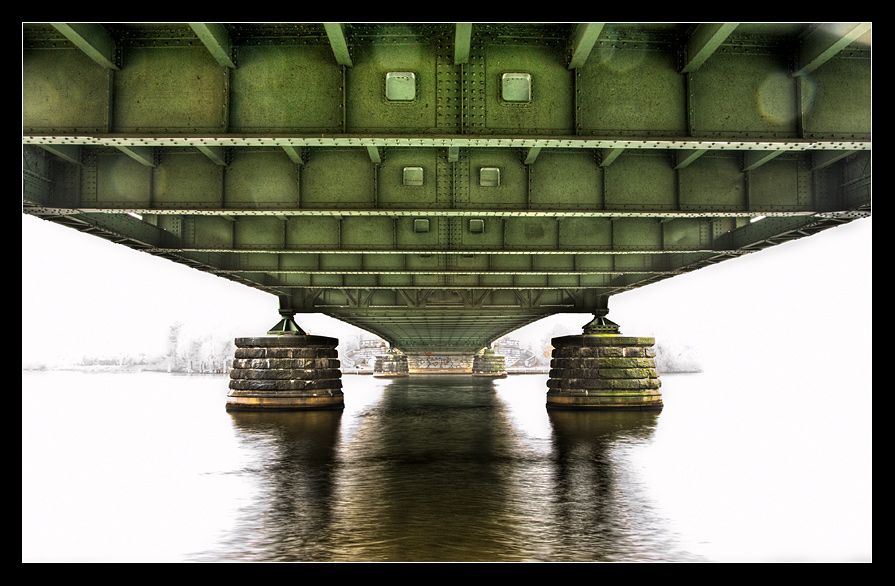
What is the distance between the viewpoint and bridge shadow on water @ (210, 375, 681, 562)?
9.36m

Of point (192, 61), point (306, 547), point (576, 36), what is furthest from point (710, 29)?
point (306, 547)

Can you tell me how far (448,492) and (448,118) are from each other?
764cm

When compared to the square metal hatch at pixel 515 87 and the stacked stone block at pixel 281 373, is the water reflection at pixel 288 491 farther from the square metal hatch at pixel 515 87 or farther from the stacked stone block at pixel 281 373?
the square metal hatch at pixel 515 87

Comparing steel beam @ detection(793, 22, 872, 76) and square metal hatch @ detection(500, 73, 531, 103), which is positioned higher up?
steel beam @ detection(793, 22, 872, 76)

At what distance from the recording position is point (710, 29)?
9766mm

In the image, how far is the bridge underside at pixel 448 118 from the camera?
1030cm

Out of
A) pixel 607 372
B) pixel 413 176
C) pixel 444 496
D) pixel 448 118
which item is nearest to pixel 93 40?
pixel 448 118

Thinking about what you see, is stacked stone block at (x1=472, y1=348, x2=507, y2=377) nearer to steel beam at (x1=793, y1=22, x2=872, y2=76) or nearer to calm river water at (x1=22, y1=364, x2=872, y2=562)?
calm river water at (x1=22, y1=364, x2=872, y2=562)

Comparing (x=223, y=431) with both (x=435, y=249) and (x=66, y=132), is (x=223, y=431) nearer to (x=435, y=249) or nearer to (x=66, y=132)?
(x=435, y=249)

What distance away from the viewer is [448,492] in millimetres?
13414

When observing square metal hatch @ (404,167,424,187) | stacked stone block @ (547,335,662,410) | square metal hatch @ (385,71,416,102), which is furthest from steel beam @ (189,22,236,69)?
stacked stone block @ (547,335,662,410)

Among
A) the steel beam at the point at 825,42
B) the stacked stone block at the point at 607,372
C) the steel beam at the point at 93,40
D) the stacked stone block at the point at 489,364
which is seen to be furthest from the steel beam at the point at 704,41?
the stacked stone block at the point at 489,364

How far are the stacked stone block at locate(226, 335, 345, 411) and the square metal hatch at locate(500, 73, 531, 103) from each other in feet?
69.4

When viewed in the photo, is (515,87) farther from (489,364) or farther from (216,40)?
(489,364)
